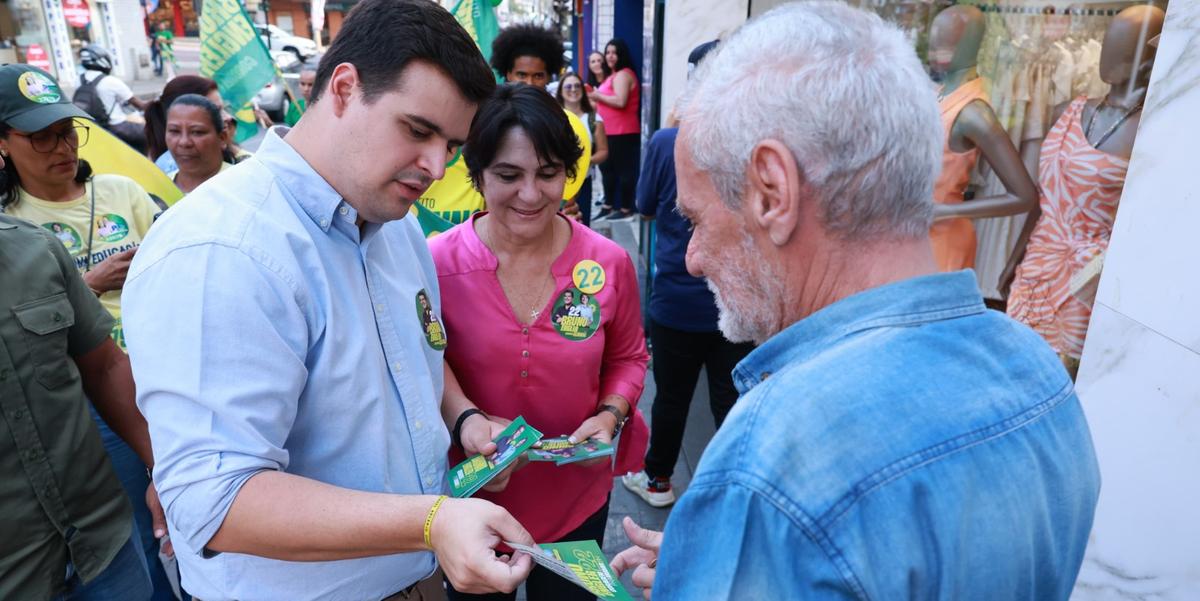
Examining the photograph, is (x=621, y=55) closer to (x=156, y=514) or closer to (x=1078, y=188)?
(x=1078, y=188)

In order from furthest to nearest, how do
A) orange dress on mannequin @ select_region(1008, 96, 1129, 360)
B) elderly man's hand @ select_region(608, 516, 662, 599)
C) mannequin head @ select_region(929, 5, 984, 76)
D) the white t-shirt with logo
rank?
the white t-shirt with logo → mannequin head @ select_region(929, 5, 984, 76) → orange dress on mannequin @ select_region(1008, 96, 1129, 360) → elderly man's hand @ select_region(608, 516, 662, 599)

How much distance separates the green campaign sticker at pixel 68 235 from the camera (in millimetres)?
2631

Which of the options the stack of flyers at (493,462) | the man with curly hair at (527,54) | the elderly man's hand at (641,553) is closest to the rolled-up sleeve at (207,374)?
the stack of flyers at (493,462)

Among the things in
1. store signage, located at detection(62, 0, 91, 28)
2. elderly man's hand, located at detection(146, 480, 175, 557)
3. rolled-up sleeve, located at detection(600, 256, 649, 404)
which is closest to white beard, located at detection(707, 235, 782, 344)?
rolled-up sleeve, located at detection(600, 256, 649, 404)

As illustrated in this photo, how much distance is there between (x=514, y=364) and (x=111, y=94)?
24.3 feet

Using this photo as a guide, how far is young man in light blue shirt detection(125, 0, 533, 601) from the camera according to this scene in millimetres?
1131

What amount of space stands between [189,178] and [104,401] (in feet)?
6.90

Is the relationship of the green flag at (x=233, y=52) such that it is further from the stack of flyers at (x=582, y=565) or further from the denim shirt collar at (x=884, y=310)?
the denim shirt collar at (x=884, y=310)

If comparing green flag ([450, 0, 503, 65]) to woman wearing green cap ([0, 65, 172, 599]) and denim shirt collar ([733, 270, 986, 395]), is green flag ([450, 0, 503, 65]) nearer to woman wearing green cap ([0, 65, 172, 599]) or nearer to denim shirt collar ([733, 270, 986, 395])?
woman wearing green cap ([0, 65, 172, 599])

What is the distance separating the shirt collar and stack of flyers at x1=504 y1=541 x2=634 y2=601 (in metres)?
0.71

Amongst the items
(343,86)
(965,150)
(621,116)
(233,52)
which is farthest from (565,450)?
(621,116)

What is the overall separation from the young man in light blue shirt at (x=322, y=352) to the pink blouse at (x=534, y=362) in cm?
40

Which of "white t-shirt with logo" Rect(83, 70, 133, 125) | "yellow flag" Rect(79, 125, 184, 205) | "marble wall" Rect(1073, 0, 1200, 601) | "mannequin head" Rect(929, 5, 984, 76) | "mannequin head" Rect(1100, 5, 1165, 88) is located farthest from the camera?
"white t-shirt with logo" Rect(83, 70, 133, 125)

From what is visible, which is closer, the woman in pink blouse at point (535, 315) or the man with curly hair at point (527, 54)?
the woman in pink blouse at point (535, 315)
